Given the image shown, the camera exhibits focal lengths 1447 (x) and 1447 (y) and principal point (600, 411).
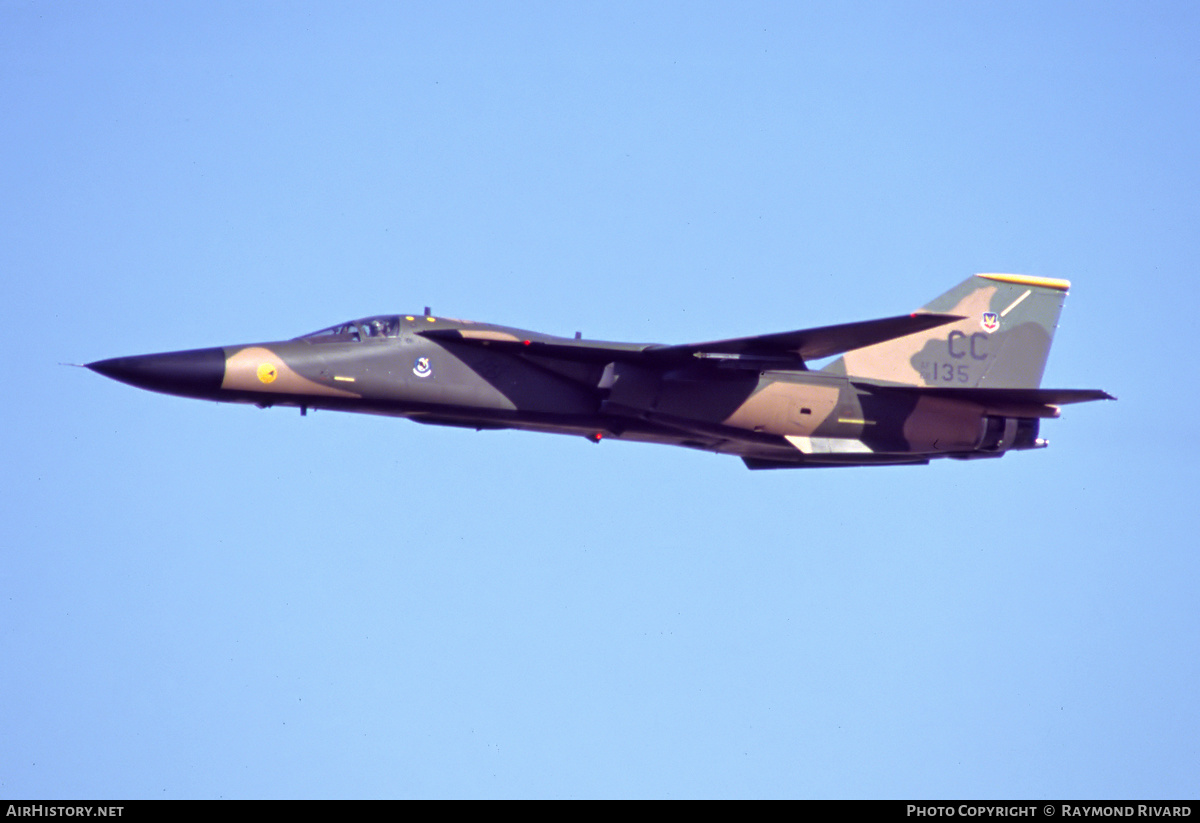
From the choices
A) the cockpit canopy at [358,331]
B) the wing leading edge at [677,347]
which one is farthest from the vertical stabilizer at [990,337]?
the cockpit canopy at [358,331]

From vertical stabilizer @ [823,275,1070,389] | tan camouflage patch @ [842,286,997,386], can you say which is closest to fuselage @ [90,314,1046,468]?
tan camouflage patch @ [842,286,997,386]

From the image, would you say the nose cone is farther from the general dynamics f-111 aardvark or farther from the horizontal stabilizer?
the horizontal stabilizer

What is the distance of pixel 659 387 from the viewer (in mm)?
20203

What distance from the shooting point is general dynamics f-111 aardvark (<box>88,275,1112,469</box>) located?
19.3 m

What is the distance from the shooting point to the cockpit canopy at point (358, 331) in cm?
1966

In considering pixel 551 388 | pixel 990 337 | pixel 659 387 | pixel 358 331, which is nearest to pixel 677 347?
pixel 659 387

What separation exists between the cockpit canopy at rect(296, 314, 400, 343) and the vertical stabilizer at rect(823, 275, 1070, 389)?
26.1 feet

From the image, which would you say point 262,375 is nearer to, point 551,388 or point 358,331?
point 358,331

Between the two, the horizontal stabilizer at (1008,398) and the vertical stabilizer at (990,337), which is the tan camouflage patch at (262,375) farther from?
the vertical stabilizer at (990,337)

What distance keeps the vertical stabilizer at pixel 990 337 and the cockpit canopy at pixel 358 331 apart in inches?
313
